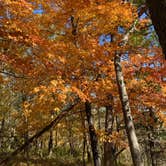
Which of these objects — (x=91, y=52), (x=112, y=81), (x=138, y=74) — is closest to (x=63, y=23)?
(x=91, y=52)

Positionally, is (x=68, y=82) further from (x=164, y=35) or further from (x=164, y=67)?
(x=164, y=35)

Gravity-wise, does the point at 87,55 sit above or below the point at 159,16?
above

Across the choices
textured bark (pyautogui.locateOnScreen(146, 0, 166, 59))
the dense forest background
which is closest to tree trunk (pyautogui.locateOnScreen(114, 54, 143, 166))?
the dense forest background

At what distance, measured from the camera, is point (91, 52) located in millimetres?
11312

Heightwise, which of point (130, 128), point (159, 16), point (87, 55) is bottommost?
point (159, 16)

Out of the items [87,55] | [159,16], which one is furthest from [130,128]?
[159,16]

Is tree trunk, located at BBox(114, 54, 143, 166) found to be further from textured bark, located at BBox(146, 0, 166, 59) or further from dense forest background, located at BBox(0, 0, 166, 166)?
textured bark, located at BBox(146, 0, 166, 59)

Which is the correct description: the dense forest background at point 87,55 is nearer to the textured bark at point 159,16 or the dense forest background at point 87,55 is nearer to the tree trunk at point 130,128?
the tree trunk at point 130,128

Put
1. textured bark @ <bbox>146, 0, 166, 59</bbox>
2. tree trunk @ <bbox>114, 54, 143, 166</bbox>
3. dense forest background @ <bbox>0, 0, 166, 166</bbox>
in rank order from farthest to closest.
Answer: dense forest background @ <bbox>0, 0, 166, 166</bbox> → tree trunk @ <bbox>114, 54, 143, 166</bbox> → textured bark @ <bbox>146, 0, 166, 59</bbox>

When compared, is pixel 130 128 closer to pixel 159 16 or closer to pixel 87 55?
pixel 87 55

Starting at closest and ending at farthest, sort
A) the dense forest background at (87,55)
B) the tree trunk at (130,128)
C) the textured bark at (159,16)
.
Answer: the textured bark at (159,16) → the tree trunk at (130,128) → the dense forest background at (87,55)

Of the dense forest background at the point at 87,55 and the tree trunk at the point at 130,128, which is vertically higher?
the dense forest background at the point at 87,55

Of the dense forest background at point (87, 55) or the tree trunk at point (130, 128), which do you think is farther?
the dense forest background at point (87, 55)

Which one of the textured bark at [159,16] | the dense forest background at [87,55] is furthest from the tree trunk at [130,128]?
the textured bark at [159,16]
